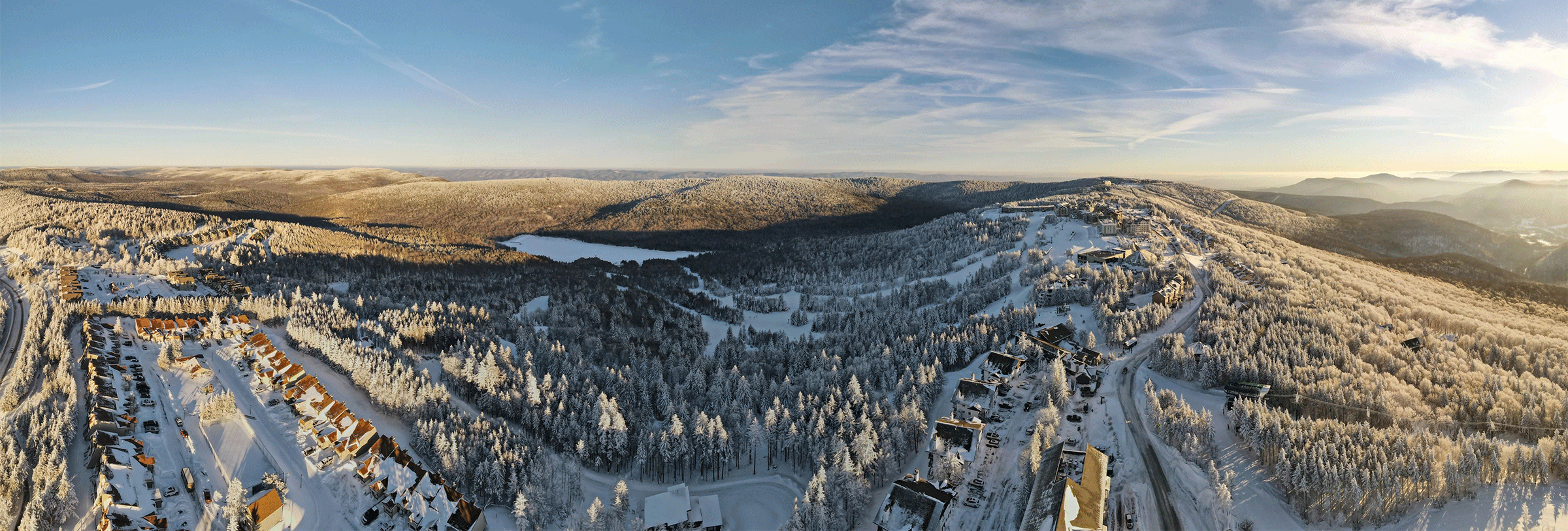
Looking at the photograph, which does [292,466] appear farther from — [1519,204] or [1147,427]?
[1519,204]

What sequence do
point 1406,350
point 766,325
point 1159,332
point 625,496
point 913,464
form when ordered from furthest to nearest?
1. point 766,325
2. point 1159,332
3. point 1406,350
4. point 913,464
5. point 625,496

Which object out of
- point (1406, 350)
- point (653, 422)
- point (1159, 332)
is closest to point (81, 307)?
point (653, 422)

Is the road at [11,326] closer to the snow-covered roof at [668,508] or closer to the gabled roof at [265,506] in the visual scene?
the gabled roof at [265,506]

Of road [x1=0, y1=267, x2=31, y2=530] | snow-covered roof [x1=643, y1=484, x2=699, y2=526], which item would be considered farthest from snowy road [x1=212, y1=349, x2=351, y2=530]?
road [x1=0, y1=267, x2=31, y2=530]

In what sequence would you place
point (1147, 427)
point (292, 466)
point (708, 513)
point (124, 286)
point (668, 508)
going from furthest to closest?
point (124, 286) < point (1147, 427) < point (292, 466) < point (708, 513) < point (668, 508)

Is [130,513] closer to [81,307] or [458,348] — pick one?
[458,348]

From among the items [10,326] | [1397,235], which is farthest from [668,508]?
[1397,235]

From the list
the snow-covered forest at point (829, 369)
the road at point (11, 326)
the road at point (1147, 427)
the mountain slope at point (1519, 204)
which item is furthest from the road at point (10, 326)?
the mountain slope at point (1519, 204)

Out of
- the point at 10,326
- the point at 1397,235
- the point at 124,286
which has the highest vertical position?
the point at 1397,235
